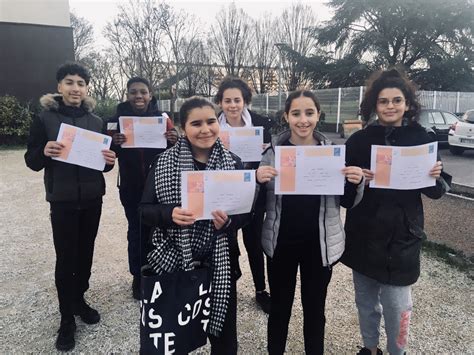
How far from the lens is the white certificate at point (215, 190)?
6.29ft

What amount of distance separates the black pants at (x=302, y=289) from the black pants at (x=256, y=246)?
84 cm

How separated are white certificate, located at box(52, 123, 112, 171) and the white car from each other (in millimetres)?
12072

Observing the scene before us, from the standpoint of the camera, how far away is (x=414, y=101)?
2350mm

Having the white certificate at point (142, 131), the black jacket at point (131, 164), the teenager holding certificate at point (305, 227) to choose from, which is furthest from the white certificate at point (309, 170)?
the black jacket at point (131, 164)

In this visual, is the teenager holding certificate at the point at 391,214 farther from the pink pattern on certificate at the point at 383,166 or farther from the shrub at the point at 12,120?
the shrub at the point at 12,120

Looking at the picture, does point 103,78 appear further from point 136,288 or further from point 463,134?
point 136,288

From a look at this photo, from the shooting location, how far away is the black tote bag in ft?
6.21

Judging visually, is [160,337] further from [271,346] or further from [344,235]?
[344,235]

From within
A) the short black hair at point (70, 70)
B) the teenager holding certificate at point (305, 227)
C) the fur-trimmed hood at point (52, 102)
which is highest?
the short black hair at point (70, 70)

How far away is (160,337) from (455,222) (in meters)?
5.30

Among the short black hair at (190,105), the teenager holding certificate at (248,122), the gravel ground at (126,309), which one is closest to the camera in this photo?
the short black hair at (190,105)

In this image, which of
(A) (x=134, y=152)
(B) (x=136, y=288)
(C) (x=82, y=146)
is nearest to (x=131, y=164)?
(A) (x=134, y=152)

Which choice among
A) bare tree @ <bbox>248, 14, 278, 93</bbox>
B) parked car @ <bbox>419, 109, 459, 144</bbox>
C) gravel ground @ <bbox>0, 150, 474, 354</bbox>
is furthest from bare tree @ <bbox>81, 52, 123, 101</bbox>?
gravel ground @ <bbox>0, 150, 474, 354</bbox>

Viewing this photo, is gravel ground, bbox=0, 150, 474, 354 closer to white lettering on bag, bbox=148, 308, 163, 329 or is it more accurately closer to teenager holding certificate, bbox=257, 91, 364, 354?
teenager holding certificate, bbox=257, 91, 364, 354
